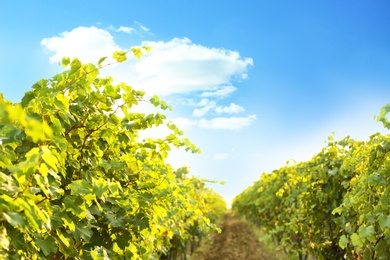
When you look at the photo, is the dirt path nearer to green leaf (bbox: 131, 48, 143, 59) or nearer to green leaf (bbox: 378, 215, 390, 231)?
green leaf (bbox: 378, 215, 390, 231)

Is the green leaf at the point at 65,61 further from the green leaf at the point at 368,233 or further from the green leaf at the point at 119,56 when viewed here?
the green leaf at the point at 368,233

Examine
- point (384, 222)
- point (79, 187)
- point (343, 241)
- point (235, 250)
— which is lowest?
point (235, 250)

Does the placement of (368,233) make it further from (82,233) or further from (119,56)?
(119,56)

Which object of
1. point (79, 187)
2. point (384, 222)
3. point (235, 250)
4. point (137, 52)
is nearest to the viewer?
point (79, 187)

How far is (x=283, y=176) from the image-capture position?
1520 centimetres

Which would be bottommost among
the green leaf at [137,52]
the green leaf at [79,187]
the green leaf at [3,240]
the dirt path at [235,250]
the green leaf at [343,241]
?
the dirt path at [235,250]

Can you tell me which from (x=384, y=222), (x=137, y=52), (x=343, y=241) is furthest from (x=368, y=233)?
(x=137, y=52)

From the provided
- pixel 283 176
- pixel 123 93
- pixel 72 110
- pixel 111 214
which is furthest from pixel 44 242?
pixel 283 176

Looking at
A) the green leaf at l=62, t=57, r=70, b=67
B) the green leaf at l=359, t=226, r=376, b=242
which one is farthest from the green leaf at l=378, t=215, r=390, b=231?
the green leaf at l=62, t=57, r=70, b=67

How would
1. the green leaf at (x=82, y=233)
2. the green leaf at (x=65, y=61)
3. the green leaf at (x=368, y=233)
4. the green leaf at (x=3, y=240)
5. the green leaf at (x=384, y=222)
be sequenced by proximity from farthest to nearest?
the green leaf at (x=65, y=61)
the green leaf at (x=368, y=233)
the green leaf at (x=384, y=222)
the green leaf at (x=82, y=233)
the green leaf at (x=3, y=240)

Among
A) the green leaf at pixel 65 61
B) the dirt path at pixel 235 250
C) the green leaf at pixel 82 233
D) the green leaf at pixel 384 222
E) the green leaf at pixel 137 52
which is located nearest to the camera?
the green leaf at pixel 82 233

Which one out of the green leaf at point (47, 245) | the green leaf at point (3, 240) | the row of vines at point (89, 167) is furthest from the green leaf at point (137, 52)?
the green leaf at point (3, 240)

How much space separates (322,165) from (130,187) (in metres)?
5.12

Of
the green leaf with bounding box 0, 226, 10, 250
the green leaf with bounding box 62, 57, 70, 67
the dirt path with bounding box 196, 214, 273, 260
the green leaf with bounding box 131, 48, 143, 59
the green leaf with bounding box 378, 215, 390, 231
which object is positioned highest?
the green leaf with bounding box 131, 48, 143, 59
